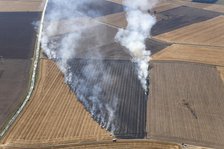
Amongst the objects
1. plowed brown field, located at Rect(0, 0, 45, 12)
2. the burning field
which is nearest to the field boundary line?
the burning field

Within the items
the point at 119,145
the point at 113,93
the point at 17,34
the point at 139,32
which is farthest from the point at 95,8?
the point at 119,145

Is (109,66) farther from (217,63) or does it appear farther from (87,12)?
(87,12)

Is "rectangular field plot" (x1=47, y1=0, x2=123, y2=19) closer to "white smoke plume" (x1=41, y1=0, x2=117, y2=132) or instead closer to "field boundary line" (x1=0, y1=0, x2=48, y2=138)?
"white smoke plume" (x1=41, y1=0, x2=117, y2=132)

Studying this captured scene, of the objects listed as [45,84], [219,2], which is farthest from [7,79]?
A: [219,2]

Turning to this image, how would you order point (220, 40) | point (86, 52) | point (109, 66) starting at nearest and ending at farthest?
point (109, 66) < point (86, 52) < point (220, 40)

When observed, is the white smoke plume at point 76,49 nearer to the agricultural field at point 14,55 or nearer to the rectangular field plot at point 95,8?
the rectangular field plot at point 95,8

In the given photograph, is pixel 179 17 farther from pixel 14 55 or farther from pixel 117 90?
pixel 14 55
